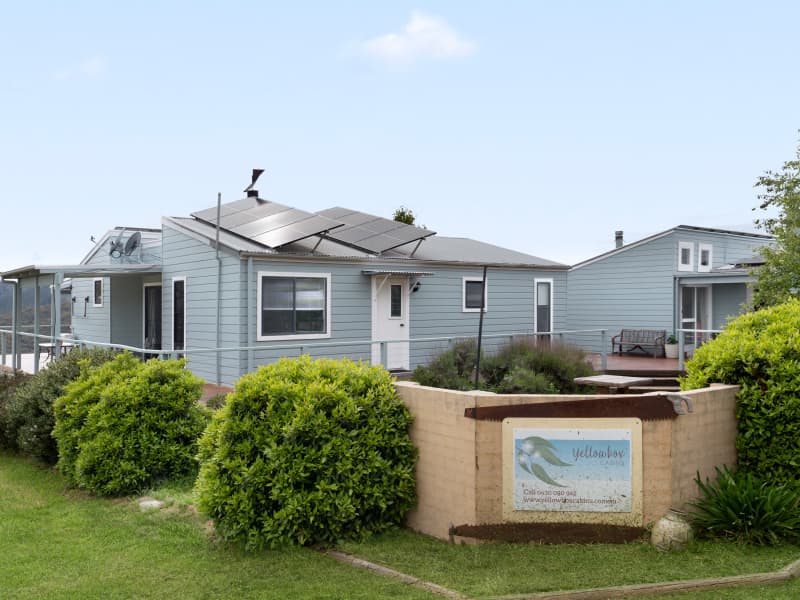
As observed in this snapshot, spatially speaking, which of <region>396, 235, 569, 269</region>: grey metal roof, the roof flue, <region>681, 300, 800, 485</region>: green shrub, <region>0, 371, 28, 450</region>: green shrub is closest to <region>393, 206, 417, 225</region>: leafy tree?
<region>396, 235, 569, 269</region>: grey metal roof

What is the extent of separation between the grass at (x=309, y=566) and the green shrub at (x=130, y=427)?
1.18 m

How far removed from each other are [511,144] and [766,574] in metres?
12.0

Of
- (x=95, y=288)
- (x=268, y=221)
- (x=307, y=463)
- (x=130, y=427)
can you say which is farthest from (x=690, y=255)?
(x=307, y=463)

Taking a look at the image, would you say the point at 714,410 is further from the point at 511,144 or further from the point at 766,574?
the point at 511,144

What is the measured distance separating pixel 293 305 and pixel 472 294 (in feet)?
16.8

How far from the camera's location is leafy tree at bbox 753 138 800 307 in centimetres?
1406

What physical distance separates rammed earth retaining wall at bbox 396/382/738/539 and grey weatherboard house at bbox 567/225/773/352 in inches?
608

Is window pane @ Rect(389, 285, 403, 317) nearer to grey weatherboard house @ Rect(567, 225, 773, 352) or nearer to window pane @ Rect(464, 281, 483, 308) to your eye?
window pane @ Rect(464, 281, 483, 308)

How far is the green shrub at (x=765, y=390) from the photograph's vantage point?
579cm

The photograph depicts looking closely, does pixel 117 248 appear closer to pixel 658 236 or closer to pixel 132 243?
pixel 132 243

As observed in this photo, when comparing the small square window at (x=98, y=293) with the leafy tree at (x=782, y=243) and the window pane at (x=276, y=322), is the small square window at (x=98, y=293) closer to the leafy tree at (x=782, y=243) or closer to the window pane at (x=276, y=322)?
the window pane at (x=276, y=322)

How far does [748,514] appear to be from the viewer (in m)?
5.39

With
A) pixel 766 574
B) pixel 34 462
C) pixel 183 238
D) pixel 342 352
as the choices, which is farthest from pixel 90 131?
pixel 766 574

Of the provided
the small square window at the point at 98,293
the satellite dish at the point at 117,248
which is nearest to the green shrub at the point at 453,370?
the satellite dish at the point at 117,248
